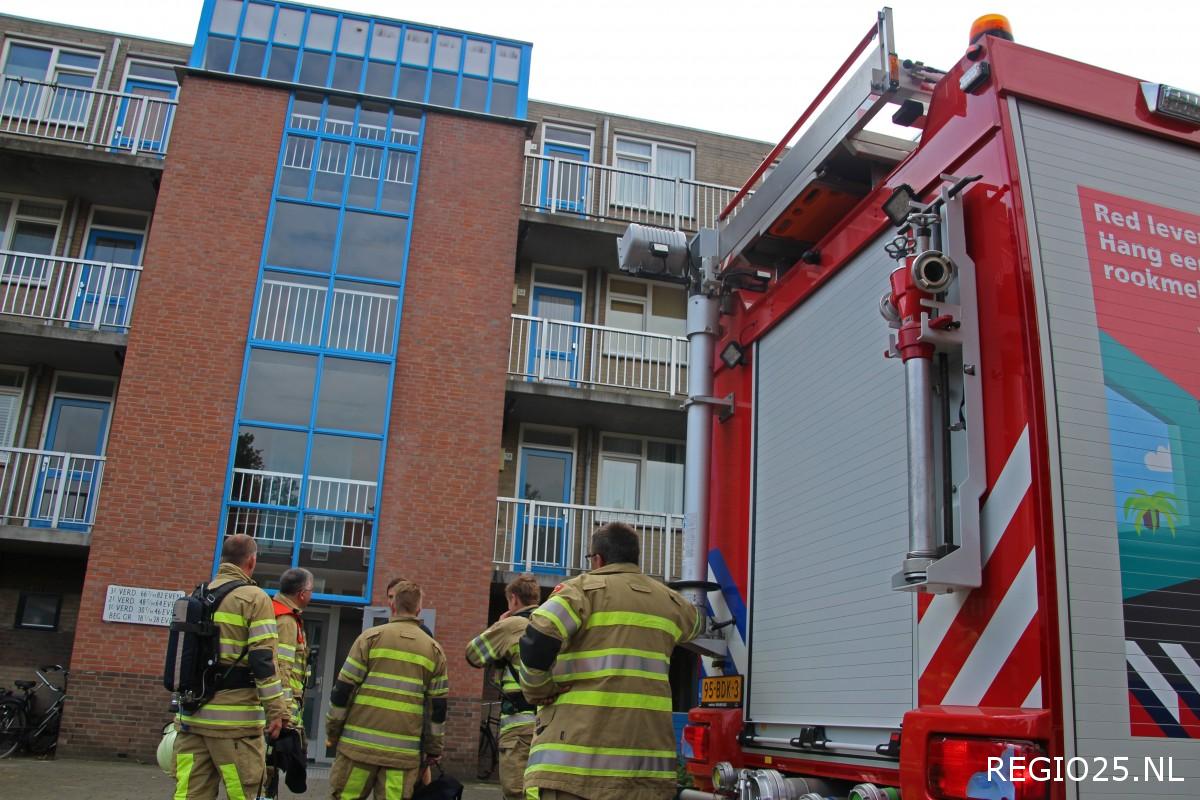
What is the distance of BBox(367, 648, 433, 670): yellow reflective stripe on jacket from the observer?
566 cm

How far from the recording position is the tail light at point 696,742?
398 centimetres

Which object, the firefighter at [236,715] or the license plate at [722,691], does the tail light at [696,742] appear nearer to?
the license plate at [722,691]

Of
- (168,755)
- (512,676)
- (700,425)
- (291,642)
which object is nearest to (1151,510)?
(700,425)

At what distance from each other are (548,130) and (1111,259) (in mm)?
17065

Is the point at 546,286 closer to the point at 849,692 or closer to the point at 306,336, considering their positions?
the point at 306,336

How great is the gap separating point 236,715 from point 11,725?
31.3 ft

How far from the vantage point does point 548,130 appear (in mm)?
18984

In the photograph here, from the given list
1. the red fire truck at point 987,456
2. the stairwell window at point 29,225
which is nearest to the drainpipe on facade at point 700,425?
the red fire truck at point 987,456

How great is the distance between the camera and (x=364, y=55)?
A: 15914 millimetres

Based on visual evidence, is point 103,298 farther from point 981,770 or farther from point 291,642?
point 981,770

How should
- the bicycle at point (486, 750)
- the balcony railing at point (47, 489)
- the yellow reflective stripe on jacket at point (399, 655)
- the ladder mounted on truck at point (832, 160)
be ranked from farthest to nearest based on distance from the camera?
the balcony railing at point (47, 489) → the bicycle at point (486, 750) → the yellow reflective stripe on jacket at point (399, 655) → the ladder mounted on truck at point (832, 160)

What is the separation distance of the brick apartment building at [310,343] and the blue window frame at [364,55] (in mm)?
41

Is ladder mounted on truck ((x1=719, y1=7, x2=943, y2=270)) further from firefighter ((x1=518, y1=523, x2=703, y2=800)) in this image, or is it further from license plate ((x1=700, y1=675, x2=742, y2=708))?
license plate ((x1=700, y1=675, x2=742, y2=708))

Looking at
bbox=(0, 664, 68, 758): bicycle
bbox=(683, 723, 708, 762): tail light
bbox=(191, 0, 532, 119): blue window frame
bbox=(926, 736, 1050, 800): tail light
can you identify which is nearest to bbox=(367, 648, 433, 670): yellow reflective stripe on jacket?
bbox=(683, 723, 708, 762): tail light
